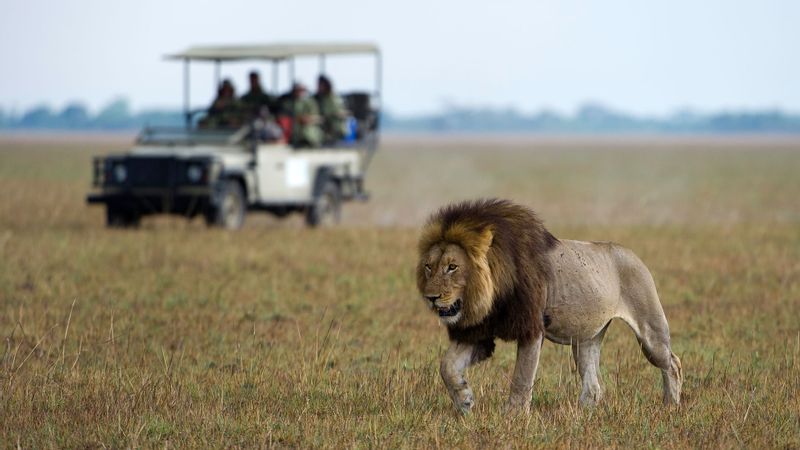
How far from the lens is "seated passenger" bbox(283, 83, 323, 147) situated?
22078 mm

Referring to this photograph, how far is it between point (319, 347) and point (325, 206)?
12777mm

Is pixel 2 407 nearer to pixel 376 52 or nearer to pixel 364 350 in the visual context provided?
pixel 364 350

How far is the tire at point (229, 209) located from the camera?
20484 millimetres

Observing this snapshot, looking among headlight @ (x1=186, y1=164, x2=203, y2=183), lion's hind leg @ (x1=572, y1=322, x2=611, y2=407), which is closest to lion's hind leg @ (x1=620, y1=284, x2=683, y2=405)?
lion's hind leg @ (x1=572, y1=322, x2=611, y2=407)

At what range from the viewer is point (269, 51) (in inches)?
867

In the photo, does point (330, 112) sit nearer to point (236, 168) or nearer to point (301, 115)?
point (301, 115)

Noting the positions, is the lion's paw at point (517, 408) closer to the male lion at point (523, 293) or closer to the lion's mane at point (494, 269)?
the male lion at point (523, 293)

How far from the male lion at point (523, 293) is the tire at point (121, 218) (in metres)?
14.0

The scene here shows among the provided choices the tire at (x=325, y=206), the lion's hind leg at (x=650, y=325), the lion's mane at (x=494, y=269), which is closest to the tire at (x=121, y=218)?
the tire at (x=325, y=206)

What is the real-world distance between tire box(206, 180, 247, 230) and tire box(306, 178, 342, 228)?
5.02 ft

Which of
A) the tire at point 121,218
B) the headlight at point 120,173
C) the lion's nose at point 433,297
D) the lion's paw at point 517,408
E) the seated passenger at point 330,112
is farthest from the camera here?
the seated passenger at point 330,112

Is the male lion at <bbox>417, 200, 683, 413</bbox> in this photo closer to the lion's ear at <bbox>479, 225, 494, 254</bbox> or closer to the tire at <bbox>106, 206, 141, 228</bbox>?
the lion's ear at <bbox>479, 225, 494, 254</bbox>

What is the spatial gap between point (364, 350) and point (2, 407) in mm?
3365

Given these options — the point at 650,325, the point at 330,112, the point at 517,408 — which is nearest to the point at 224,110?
the point at 330,112
